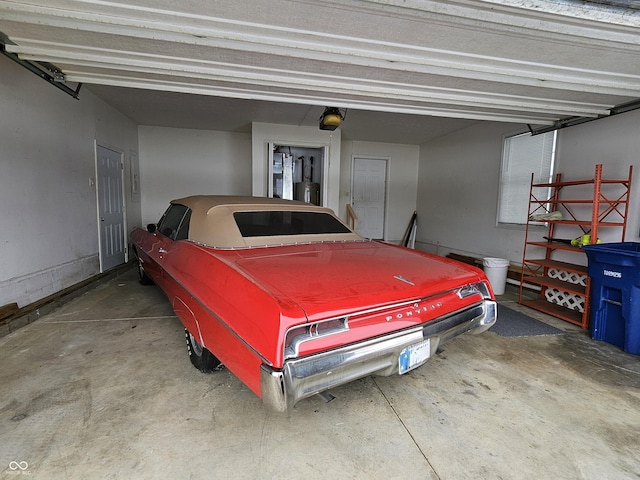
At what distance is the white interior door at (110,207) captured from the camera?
466cm

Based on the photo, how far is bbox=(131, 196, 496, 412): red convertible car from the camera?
1.27 metres

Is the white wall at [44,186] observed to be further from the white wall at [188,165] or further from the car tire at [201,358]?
the car tire at [201,358]

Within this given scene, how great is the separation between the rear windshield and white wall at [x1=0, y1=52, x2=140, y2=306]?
7.78ft

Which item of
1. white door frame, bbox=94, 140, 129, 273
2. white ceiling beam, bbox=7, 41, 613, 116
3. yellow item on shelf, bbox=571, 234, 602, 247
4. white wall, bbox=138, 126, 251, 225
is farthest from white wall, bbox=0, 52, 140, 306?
yellow item on shelf, bbox=571, 234, 602, 247

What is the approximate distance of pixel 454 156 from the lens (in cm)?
611

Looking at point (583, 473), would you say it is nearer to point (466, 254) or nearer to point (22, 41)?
point (22, 41)

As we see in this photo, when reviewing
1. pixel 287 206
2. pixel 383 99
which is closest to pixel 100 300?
pixel 287 206

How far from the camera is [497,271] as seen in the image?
433 cm

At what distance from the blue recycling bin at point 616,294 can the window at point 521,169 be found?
1.63 metres

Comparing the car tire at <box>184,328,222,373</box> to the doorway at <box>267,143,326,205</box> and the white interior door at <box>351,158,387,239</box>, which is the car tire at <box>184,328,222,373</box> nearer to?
the doorway at <box>267,143,326,205</box>

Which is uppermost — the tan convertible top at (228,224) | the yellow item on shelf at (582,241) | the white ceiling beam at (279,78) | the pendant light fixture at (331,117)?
the pendant light fixture at (331,117)

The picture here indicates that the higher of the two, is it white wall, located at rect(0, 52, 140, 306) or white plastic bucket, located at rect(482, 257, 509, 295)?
white wall, located at rect(0, 52, 140, 306)

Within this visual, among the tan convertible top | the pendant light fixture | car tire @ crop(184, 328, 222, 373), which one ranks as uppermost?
the pendant light fixture

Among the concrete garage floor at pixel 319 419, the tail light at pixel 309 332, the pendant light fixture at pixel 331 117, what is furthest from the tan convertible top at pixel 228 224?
the pendant light fixture at pixel 331 117
